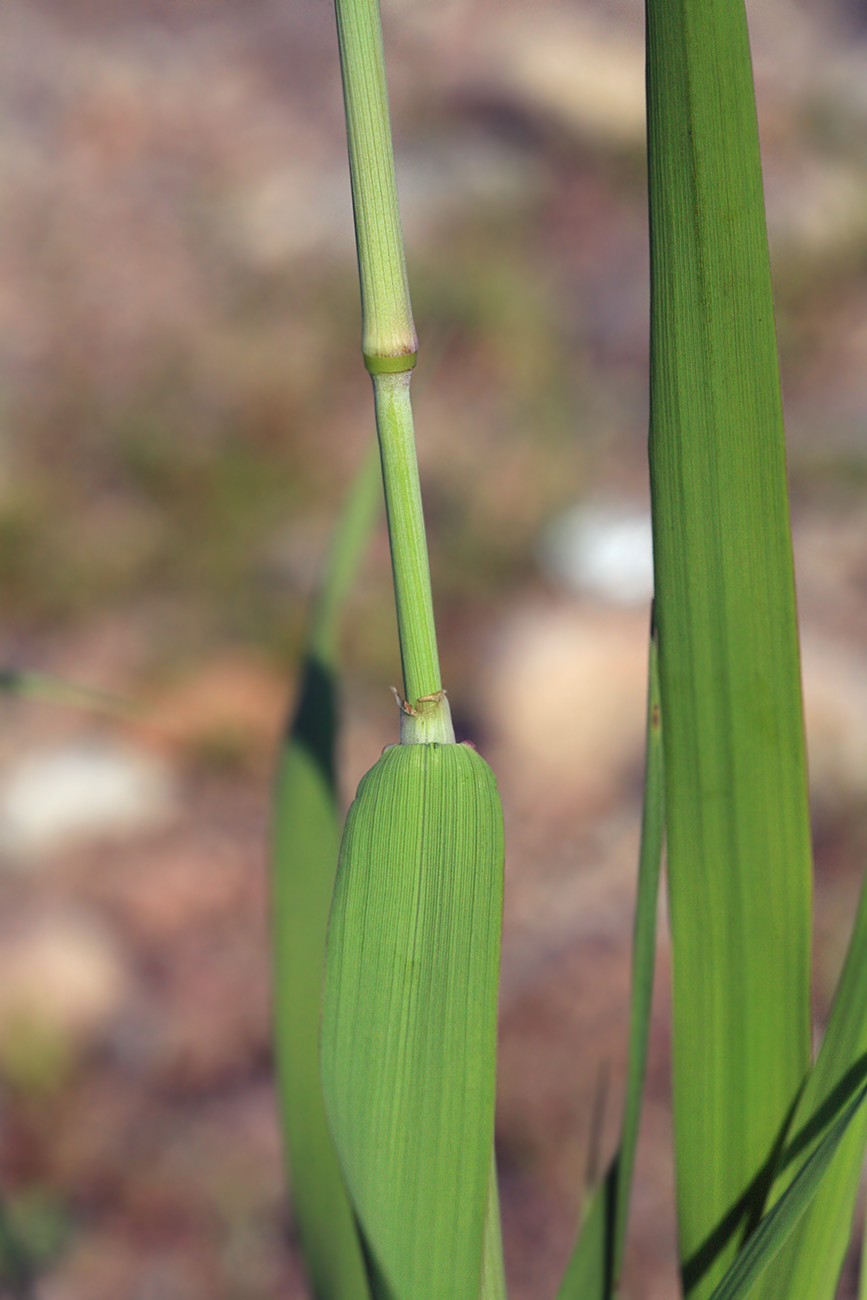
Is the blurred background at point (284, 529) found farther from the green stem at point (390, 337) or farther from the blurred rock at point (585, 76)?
the green stem at point (390, 337)

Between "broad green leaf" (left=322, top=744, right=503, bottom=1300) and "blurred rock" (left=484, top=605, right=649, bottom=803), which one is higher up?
"blurred rock" (left=484, top=605, right=649, bottom=803)

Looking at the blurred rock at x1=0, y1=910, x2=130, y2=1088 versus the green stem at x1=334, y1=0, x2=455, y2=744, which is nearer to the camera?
the green stem at x1=334, y1=0, x2=455, y2=744

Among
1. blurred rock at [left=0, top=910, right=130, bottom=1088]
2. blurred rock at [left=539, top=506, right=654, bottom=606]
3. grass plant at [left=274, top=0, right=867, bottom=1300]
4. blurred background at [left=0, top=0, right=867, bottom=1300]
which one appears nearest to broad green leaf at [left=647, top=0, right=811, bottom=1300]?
grass plant at [left=274, top=0, right=867, bottom=1300]

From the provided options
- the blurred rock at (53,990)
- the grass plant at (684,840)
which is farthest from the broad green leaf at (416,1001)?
the blurred rock at (53,990)

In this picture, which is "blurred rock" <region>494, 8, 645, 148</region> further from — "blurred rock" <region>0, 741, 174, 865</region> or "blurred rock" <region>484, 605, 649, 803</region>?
"blurred rock" <region>0, 741, 174, 865</region>

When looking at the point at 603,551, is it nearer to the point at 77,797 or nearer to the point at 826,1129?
the point at 77,797

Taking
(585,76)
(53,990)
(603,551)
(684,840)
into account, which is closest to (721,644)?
(684,840)
